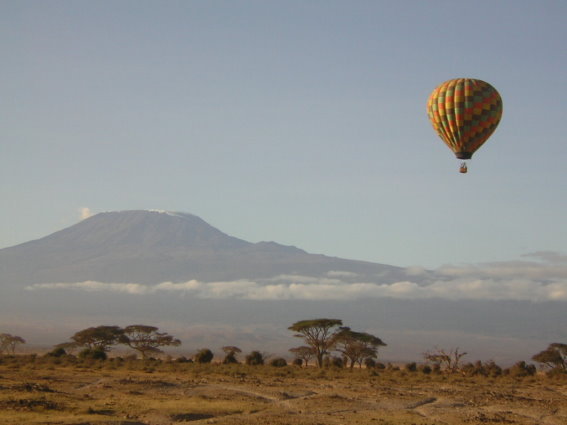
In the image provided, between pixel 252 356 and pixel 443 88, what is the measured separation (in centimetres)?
3930

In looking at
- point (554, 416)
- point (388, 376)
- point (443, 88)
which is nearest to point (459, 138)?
point (443, 88)

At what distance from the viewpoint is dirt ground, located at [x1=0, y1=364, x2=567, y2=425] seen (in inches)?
1483

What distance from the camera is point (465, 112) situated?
61.2m

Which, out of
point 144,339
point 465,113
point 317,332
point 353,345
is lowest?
point 353,345

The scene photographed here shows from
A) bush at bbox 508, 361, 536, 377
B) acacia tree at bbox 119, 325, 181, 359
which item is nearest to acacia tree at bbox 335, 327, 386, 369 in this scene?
bush at bbox 508, 361, 536, 377

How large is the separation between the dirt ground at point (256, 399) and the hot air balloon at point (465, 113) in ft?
59.5

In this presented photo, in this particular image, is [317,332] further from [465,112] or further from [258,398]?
[258,398]

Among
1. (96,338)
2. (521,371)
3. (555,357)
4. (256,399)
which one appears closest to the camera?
(256,399)

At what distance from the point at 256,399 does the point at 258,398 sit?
575 millimetres

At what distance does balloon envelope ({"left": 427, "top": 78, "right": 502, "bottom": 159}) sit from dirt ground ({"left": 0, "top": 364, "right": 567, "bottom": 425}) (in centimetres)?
1817

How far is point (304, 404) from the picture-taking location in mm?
43062

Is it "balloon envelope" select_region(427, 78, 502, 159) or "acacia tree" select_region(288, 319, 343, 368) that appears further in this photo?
"acacia tree" select_region(288, 319, 343, 368)

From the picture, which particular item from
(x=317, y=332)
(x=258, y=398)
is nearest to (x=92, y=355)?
(x=317, y=332)

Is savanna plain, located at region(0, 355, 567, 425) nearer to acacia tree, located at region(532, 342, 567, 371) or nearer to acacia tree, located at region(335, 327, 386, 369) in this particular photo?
acacia tree, located at region(335, 327, 386, 369)
